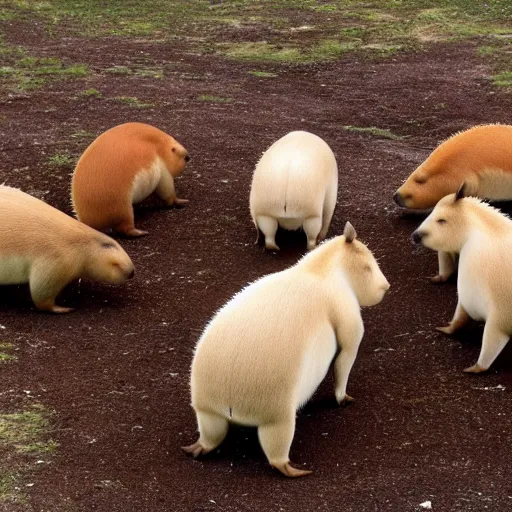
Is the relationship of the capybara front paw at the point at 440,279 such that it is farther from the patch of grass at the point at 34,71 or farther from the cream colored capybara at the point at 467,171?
the patch of grass at the point at 34,71

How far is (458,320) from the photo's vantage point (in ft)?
19.7

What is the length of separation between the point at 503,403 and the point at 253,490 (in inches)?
58.1

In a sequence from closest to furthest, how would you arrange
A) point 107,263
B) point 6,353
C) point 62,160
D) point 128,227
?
point 6,353, point 107,263, point 128,227, point 62,160

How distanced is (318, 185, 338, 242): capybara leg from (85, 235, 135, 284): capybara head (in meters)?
1.55

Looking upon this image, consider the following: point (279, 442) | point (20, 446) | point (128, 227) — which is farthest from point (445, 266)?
point (20, 446)

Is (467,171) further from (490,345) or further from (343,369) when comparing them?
(343,369)

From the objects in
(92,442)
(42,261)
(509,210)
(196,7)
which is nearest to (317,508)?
(92,442)

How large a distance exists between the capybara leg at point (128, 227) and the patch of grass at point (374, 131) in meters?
3.13

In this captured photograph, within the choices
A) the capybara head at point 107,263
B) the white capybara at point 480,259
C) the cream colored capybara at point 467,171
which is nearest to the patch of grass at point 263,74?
the cream colored capybara at point 467,171

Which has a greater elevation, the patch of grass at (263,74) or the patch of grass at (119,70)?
the patch of grass at (119,70)

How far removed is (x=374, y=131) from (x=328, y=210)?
276 centimetres

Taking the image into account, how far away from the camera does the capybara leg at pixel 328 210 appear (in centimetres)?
730

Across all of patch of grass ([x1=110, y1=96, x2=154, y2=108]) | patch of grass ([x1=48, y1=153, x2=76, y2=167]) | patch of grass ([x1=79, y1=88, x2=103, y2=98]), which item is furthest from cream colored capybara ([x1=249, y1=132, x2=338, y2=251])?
patch of grass ([x1=79, y1=88, x2=103, y2=98])

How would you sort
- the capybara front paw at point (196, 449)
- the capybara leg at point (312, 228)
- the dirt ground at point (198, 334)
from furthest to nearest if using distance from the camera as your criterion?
the capybara leg at point (312, 228), the capybara front paw at point (196, 449), the dirt ground at point (198, 334)
